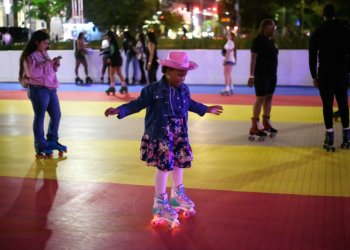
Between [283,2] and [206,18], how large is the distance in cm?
1469

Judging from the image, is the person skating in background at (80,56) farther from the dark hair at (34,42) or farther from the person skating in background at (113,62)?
the dark hair at (34,42)

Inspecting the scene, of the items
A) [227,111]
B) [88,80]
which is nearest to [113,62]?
[88,80]

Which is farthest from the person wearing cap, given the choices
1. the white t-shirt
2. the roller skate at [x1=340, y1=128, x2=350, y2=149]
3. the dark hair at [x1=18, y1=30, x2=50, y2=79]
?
the white t-shirt

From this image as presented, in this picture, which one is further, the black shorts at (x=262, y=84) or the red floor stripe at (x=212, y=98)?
the red floor stripe at (x=212, y=98)

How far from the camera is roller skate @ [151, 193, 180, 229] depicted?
4.99 m

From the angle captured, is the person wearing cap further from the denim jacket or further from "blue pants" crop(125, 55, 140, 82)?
"blue pants" crop(125, 55, 140, 82)

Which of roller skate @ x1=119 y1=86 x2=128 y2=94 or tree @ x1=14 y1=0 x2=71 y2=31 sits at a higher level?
tree @ x1=14 y1=0 x2=71 y2=31

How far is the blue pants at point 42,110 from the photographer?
7566 millimetres

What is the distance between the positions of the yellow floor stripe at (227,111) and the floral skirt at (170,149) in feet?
20.4

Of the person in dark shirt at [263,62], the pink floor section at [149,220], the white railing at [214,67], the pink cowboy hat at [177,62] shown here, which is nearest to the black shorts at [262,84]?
the person in dark shirt at [263,62]

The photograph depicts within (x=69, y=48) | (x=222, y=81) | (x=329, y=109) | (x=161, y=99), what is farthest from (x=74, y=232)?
(x=69, y=48)

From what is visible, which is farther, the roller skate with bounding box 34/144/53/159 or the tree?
the tree

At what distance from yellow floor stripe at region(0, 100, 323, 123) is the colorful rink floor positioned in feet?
1.85

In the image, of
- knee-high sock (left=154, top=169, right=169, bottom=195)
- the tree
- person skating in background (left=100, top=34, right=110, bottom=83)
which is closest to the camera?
knee-high sock (left=154, top=169, right=169, bottom=195)
